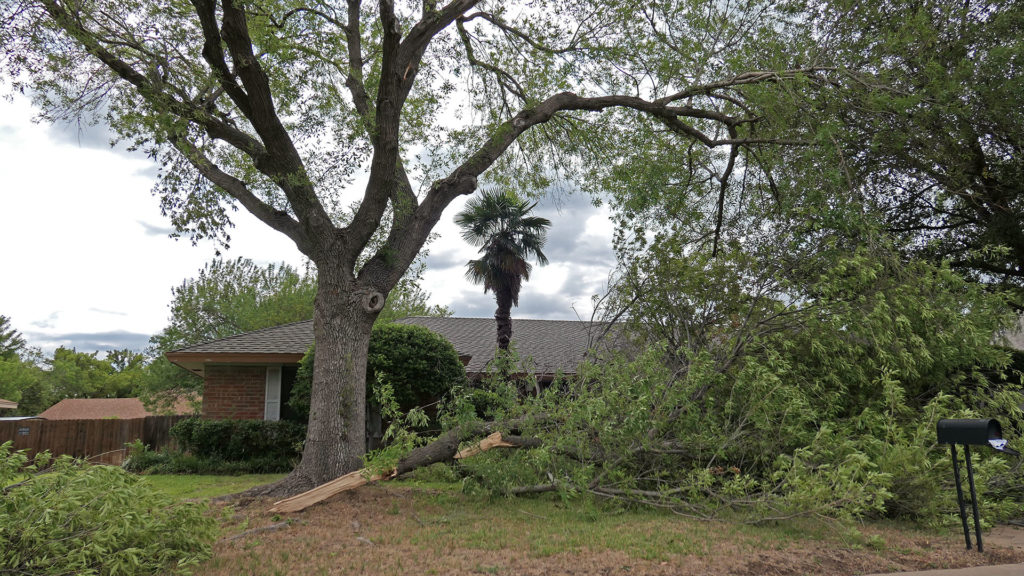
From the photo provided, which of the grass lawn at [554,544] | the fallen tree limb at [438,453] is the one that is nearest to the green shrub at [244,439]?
the fallen tree limb at [438,453]

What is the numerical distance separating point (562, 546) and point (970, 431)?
378 cm

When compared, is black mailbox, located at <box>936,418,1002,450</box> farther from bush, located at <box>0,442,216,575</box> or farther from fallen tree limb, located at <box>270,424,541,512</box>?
bush, located at <box>0,442,216,575</box>

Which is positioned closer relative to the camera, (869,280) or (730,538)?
(730,538)

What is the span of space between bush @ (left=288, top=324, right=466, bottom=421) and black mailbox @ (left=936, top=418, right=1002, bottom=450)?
8710mm

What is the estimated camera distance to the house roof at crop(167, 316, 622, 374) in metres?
13.8

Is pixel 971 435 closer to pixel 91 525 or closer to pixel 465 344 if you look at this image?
pixel 91 525

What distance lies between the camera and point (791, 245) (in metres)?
8.86

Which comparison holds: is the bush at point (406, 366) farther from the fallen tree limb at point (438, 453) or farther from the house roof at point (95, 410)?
the house roof at point (95, 410)

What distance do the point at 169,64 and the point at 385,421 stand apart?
8.80 meters

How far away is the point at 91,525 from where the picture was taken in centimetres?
430

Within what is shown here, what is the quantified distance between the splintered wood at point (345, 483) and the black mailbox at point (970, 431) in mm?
4670

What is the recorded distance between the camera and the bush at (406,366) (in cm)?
1213

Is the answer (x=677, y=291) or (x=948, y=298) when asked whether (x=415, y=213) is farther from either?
(x=948, y=298)

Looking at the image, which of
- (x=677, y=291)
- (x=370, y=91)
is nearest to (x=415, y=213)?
(x=370, y=91)
